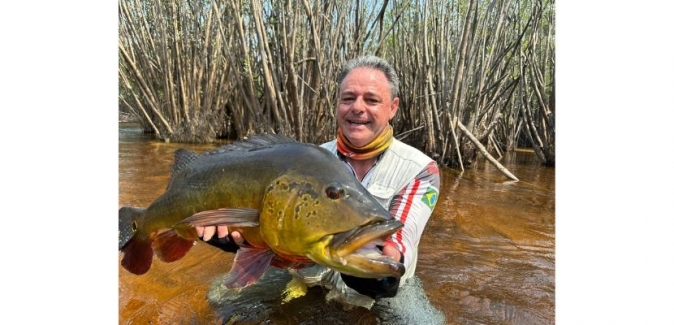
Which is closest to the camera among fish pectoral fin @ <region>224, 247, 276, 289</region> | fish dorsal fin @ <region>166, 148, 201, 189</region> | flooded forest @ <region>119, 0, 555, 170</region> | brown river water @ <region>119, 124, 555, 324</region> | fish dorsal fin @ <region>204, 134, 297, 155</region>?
fish pectoral fin @ <region>224, 247, 276, 289</region>

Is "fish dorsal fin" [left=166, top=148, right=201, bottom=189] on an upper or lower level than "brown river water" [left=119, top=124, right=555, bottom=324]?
upper

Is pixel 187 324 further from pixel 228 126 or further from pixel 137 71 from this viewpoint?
pixel 228 126

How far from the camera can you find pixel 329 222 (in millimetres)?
1160

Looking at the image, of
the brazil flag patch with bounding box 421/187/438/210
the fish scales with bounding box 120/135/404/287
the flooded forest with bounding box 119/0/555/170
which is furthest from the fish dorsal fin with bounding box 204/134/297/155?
the flooded forest with bounding box 119/0/555/170

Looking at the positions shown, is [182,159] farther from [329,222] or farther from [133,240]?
[329,222]

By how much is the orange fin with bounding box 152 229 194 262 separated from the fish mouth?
826mm

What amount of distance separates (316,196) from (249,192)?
0.25m

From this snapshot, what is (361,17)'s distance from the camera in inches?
167

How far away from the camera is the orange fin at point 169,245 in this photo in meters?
1.66

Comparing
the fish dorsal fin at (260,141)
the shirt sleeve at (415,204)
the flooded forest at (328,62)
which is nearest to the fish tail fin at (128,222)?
the fish dorsal fin at (260,141)

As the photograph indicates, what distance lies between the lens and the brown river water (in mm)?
2168

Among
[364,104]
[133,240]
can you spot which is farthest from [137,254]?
[364,104]

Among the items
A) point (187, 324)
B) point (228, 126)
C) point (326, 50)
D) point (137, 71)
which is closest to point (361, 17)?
point (326, 50)

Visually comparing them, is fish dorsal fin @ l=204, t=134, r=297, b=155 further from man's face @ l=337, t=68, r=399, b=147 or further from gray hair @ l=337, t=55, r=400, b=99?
gray hair @ l=337, t=55, r=400, b=99
